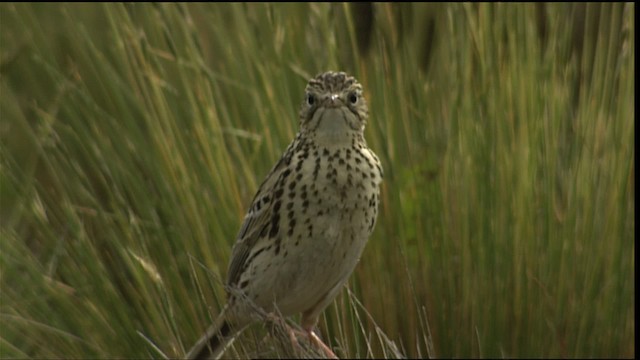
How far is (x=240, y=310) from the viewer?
11.4 feet

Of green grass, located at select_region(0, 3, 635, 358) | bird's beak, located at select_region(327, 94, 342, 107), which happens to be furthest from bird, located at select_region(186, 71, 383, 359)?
green grass, located at select_region(0, 3, 635, 358)

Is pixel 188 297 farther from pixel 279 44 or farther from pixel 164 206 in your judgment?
pixel 279 44

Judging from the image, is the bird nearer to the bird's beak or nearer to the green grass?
the bird's beak

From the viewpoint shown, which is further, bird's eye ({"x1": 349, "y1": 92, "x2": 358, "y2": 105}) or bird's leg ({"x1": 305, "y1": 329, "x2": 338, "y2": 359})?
bird's eye ({"x1": 349, "y1": 92, "x2": 358, "y2": 105})

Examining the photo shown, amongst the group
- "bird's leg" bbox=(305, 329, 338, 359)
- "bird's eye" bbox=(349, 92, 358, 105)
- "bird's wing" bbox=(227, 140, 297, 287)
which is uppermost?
"bird's eye" bbox=(349, 92, 358, 105)

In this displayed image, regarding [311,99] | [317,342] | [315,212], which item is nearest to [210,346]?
[317,342]

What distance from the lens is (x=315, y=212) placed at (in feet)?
11.3

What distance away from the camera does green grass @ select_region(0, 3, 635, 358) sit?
3.82 metres

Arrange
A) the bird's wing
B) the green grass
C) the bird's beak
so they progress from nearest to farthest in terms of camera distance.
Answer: the bird's beak
the bird's wing
the green grass

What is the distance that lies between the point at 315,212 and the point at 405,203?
51 centimetres

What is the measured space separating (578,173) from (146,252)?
1.12 m

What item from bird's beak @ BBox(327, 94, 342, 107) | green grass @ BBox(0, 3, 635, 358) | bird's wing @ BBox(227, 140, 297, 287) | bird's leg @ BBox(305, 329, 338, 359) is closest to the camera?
bird's leg @ BBox(305, 329, 338, 359)

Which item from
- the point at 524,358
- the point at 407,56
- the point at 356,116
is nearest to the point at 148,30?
the point at 407,56

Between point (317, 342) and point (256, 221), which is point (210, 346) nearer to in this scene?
point (317, 342)
